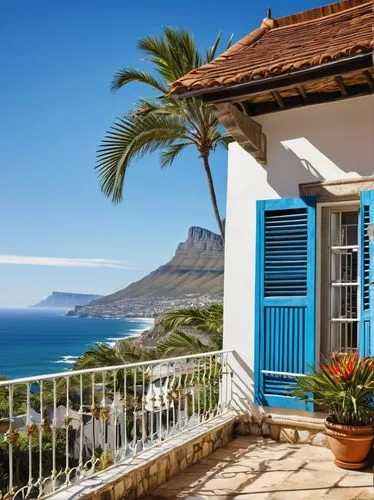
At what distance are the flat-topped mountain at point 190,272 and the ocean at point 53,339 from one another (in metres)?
6.67

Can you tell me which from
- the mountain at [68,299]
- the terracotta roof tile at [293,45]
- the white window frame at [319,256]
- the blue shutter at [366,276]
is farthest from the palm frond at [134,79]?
the mountain at [68,299]

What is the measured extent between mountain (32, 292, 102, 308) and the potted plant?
127930 mm

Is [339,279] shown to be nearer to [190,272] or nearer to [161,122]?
[161,122]

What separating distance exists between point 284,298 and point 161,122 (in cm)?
476

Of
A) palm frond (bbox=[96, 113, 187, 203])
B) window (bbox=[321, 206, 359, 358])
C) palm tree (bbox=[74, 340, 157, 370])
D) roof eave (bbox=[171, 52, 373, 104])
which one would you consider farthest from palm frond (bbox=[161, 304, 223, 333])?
roof eave (bbox=[171, 52, 373, 104])

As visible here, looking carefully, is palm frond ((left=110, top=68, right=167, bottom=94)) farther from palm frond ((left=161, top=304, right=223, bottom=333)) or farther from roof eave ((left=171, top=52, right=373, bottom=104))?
roof eave ((left=171, top=52, right=373, bottom=104))

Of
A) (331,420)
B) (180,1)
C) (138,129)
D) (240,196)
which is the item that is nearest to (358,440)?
(331,420)

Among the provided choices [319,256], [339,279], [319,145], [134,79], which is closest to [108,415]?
[319,256]

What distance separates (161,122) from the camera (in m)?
9.34

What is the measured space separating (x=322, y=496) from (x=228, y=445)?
61.6 inches

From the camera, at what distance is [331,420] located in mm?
4809

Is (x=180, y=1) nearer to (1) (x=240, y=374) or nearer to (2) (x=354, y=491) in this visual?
(1) (x=240, y=374)

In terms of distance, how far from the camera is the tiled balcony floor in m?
4.16

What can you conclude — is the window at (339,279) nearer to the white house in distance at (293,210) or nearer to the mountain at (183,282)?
the white house in distance at (293,210)
